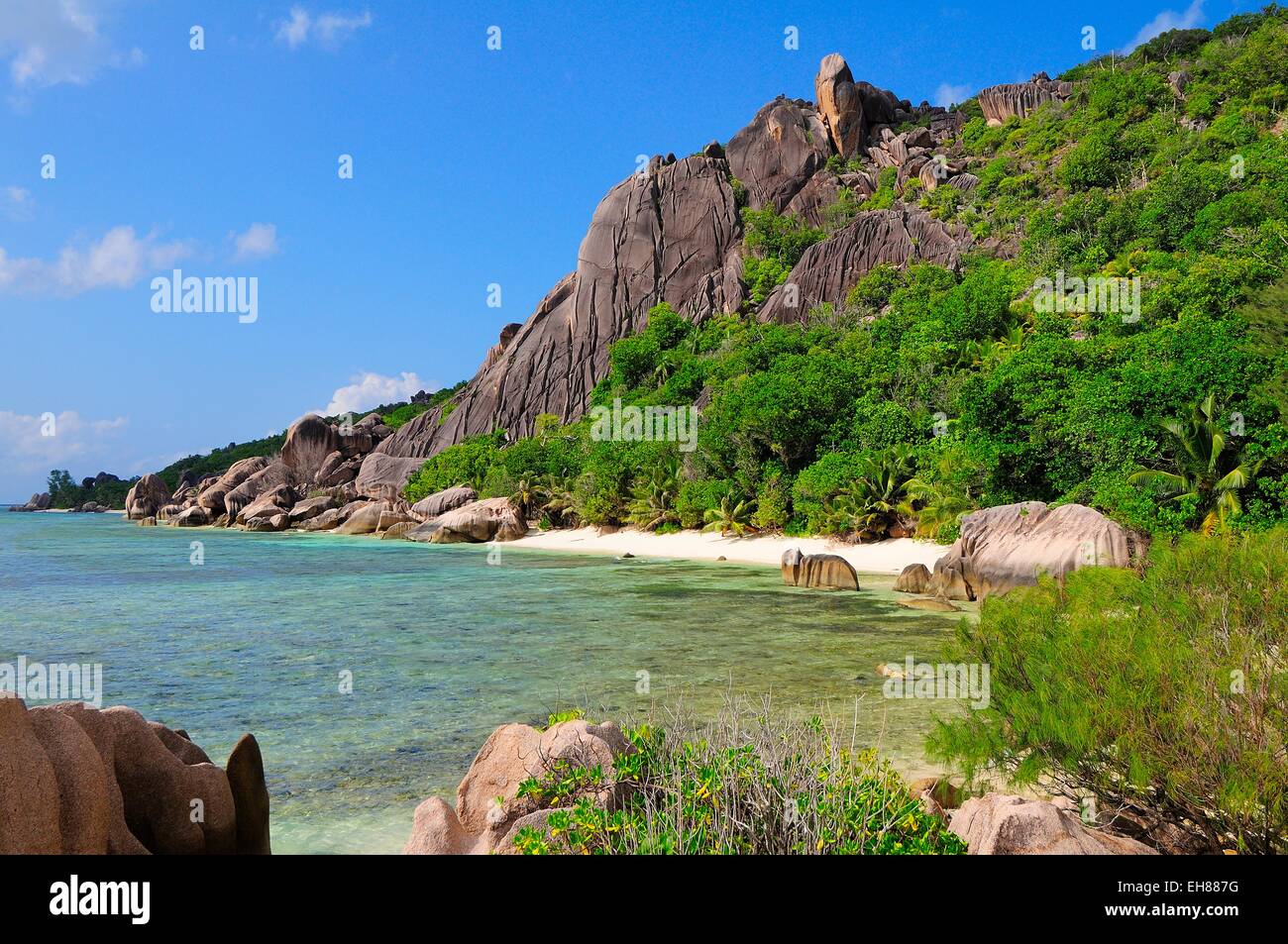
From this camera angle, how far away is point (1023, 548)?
17578mm

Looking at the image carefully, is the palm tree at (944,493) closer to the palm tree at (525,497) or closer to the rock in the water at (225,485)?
the palm tree at (525,497)

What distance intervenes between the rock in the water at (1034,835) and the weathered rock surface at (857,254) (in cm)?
5808

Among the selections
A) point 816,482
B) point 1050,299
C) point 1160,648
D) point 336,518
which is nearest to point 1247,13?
point 1050,299

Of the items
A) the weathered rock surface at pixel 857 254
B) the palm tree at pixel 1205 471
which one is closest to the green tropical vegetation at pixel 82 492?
the weathered rock surface at pixel 857 254

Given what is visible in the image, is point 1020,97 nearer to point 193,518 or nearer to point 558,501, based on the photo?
point 558,501

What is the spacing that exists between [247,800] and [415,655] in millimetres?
7997

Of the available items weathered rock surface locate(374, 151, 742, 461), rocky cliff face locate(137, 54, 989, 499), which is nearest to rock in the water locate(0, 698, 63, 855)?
rocky cliff face locate(137, 54, 989, 499)

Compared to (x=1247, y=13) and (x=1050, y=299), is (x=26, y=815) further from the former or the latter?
(x=1247, y=13)

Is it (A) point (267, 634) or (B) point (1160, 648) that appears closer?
(B) point (1160, 648)

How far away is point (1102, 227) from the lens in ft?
148

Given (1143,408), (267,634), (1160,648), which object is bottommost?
(267,634)

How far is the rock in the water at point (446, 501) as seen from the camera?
5088cm
